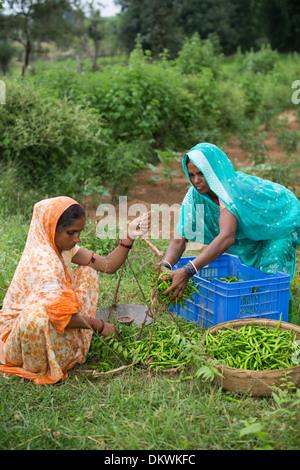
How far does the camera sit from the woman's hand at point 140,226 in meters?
2.85

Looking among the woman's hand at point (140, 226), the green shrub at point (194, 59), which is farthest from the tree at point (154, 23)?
the woman's hand at point (140, 226)

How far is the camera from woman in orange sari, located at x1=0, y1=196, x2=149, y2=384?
2.71 m

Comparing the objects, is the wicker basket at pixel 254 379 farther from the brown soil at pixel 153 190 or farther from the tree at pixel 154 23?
the tree at pixel 154 23

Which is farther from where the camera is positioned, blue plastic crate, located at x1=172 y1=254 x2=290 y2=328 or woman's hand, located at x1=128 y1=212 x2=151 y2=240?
blue plastic crate, located at x1=172 y1=254 x2=290 y2=328

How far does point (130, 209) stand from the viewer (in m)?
6.52

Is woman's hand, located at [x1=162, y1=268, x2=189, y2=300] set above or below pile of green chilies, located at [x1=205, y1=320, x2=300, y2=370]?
above

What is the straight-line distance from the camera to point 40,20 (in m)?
18.2

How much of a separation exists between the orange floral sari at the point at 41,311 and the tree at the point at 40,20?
614 inches

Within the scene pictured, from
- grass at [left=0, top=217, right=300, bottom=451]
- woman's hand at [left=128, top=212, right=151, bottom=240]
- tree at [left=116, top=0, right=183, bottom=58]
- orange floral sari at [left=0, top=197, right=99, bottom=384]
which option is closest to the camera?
grass at [left=0, top=217, right=300, bottom=451]

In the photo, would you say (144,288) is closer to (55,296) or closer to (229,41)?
(55,296)

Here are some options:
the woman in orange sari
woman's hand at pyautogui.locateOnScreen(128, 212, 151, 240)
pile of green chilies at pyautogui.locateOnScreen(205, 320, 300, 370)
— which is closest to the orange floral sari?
the woman in orange sari

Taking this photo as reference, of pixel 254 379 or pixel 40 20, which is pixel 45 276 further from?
pixel 40 20

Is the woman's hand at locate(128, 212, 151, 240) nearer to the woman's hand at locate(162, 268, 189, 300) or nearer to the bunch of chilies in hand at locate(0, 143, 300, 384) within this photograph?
the bunch of chilies in hand at locate(0, 143, 300, 384)

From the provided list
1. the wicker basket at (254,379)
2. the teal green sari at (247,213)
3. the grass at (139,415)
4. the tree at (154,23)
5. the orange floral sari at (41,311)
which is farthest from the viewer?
the tree at (154,23)
